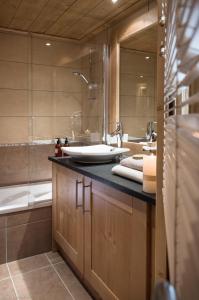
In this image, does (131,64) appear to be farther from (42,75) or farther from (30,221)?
(30,221)

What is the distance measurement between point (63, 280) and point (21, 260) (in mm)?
478

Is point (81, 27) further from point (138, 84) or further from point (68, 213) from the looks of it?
point (68, 213)

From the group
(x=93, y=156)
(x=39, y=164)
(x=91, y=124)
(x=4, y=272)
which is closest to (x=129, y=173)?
(x=93, y=156)

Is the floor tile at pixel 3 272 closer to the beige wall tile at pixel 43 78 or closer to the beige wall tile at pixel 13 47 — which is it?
the beige wall tile at pixel 43 78

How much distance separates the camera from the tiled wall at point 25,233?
2.16 meters

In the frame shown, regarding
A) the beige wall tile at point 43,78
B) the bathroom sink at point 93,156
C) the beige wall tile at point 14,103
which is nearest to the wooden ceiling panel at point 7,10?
the beige wall tile at point 43,78

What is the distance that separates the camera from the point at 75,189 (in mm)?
1811

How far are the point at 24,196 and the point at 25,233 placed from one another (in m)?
0.43

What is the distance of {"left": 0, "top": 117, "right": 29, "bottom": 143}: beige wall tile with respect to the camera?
287 cm

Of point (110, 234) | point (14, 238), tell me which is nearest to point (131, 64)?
point (110, 234)

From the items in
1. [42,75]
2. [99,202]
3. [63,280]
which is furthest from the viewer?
[42,75]

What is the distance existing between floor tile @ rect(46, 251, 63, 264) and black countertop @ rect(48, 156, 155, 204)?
86cm

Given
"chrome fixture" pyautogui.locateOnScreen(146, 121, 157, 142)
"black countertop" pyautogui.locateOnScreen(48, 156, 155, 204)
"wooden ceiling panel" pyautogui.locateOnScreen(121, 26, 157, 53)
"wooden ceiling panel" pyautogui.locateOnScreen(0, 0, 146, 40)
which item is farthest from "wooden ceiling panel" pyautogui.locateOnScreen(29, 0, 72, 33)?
"black countertop" pyautogui.locateOnScreen(48, 156, 155, 204)

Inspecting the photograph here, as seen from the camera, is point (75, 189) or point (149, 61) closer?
point (75, 189)
